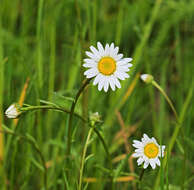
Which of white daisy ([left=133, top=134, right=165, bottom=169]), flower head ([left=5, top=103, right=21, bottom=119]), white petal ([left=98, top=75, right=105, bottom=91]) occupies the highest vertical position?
white petal ([left=98, top=75, right=105, bottom=91])

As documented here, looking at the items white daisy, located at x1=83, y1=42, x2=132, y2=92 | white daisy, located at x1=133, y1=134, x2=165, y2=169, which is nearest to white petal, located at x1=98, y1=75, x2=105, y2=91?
white daisy, located at x1=83, y1=42, x2=132, y2=92

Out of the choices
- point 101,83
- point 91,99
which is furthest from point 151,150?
point 91,99

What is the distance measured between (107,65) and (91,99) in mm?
606

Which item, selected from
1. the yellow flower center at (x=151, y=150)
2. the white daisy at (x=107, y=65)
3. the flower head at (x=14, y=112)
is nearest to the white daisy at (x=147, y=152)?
the yellow flower center at (x=151, y=150)

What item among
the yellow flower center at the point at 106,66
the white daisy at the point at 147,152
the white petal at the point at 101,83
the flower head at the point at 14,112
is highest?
the yellow flower center at the point at 106,66

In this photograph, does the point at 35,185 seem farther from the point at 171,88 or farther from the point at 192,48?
the point at 192,48

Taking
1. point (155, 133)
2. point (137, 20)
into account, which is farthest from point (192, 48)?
point (155, 133)

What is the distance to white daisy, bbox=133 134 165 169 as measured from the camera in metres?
0.80

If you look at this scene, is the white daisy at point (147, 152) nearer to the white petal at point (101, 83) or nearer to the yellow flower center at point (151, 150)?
the yellow flower center at point (151, 150)

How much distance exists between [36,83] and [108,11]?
0.87m

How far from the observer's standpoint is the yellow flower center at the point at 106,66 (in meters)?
0.78

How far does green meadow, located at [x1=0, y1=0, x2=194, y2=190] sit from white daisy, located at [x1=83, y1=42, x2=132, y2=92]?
0.05 meters

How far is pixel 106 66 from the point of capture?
2.58ft

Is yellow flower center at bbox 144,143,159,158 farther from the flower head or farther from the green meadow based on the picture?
the flower head
